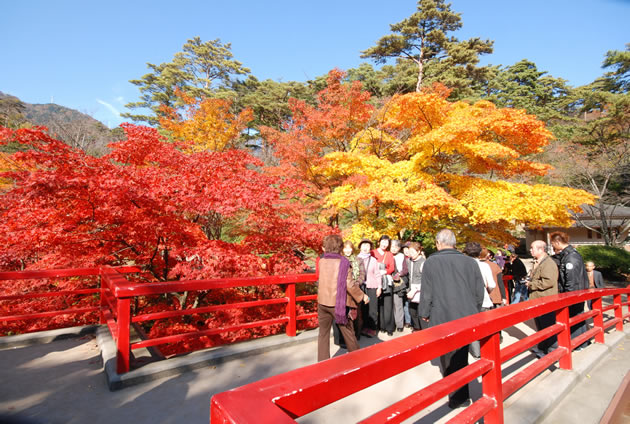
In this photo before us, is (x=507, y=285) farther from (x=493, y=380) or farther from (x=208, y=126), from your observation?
(x=208, y=126)

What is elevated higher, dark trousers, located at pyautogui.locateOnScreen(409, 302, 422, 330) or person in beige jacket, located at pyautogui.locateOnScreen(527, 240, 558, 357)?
person in beige jacket, located at pyautogui.locateOnScreen(527, 240, 558, 357)

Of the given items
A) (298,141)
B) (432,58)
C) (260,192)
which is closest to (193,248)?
(260,192)

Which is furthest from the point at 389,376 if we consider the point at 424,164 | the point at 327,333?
the point at 424,164

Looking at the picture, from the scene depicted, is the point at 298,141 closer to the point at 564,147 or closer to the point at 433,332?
the point at 433,332

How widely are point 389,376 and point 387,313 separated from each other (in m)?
4.12

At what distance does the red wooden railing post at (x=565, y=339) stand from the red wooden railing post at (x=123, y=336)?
4.87 meters

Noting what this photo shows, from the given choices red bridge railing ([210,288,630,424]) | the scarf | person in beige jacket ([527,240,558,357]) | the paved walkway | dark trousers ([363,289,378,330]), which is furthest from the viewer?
dark trousers ([363,289,378,330])

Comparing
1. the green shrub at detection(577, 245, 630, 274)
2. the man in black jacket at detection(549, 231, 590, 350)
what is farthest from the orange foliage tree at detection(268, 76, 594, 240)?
the green shrub at detection(577, 245, 630, 274)

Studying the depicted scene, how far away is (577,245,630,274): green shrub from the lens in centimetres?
1433

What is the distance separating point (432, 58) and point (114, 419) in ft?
84.6

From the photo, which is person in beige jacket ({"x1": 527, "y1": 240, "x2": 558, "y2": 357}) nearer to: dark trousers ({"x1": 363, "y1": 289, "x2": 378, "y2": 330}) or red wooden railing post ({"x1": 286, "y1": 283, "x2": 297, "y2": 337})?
dark trousers ({"x1": 363, "y1": 289, "x2": 378, "y2": 330})

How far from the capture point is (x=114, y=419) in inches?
102

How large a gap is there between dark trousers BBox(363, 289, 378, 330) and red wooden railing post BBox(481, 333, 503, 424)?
9.19 ft

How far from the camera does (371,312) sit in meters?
5.01
